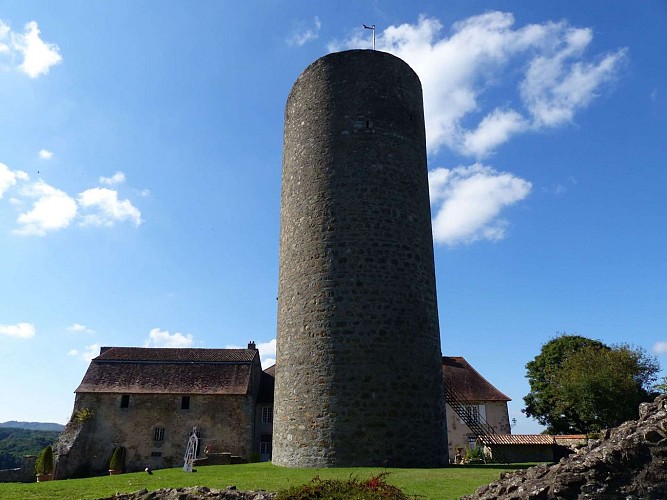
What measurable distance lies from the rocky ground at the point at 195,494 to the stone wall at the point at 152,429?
21175 millimetres

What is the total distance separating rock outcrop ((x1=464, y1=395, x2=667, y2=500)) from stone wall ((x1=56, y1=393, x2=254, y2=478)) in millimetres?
25582

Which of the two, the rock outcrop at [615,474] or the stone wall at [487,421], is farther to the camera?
the stone wall at [487,421]

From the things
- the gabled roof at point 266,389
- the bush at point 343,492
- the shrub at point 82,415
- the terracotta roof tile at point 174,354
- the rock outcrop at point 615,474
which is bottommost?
the bush at point 343,492

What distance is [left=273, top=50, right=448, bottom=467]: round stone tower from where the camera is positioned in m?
13.5

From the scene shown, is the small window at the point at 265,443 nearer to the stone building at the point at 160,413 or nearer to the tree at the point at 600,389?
the stone building at the point at 160,413

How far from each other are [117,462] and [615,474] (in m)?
27.6

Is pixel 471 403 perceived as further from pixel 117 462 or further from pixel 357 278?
pixel 357 278

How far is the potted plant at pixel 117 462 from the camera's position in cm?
2697

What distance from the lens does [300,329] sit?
14641 mm

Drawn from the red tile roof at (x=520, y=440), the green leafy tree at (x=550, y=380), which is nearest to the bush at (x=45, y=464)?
the red tile roof at (x=520, y=440)

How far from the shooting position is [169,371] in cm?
3312

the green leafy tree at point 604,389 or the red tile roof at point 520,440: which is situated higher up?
the green leafy tree at point 604,389

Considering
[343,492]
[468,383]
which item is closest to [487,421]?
[468,383]

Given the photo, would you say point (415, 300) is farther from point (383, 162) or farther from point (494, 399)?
point (494, 399)
